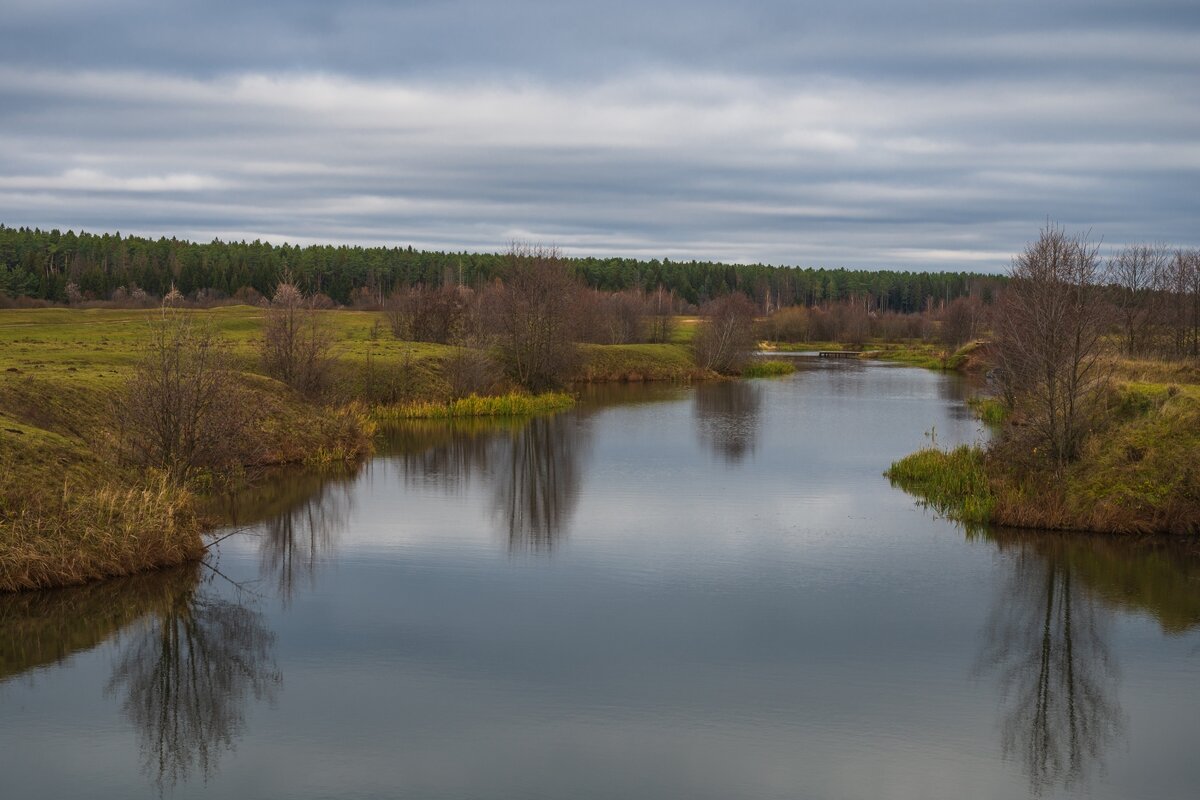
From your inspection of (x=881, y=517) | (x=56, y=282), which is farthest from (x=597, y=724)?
(x=56, y=282)

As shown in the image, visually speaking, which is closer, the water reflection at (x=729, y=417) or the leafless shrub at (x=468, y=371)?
the water reflection at (x=729, y=417)

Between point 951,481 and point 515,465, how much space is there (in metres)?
12.5

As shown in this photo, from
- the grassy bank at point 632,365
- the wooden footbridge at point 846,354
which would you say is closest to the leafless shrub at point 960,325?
the wooden footbridge at point 846,354

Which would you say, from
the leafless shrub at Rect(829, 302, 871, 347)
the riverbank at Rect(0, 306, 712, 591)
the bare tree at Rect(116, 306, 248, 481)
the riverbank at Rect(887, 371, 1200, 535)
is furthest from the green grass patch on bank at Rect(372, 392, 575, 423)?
the leafless shrub at Rect(829, 302, 871, 347)

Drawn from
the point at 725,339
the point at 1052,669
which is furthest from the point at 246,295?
the point at 1052,669

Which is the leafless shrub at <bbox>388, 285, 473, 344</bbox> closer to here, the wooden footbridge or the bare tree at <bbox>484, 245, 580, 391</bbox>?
the bare tree at <bbox>484, 245, 580, 391</bbox>

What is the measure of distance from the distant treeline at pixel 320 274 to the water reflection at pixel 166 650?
2686 inches

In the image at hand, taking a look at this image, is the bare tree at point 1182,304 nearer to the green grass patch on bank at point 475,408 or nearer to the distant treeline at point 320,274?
the green grass patch on bank at point 475,408

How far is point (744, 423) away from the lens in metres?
43.3

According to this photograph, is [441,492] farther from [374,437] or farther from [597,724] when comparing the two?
[597,724]

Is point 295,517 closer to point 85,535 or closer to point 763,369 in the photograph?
point 85,535

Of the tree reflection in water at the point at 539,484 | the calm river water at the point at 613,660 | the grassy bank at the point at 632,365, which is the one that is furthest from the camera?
the grassy bank at the point at 632,365

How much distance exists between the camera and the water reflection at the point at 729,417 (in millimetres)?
36219

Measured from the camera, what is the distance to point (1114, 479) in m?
22.3
